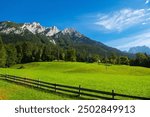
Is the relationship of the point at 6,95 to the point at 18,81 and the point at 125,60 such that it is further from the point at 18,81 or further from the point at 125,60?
the point at 125,60

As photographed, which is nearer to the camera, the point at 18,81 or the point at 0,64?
the point at 18,81

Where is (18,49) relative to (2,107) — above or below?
above

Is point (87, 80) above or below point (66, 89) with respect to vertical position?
below

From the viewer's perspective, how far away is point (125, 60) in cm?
19262

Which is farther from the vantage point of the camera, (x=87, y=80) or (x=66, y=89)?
(x=87, y=80)

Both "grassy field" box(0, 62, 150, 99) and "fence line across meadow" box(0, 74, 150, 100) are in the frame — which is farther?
"grassy field" box(0, 62, 150, 99)

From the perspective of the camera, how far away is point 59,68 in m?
130

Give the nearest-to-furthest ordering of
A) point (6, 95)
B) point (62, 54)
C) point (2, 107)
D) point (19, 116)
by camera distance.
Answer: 1. point (19, 116)
2. point (2, 107)
3. point (6, 95)
4. point (62, 54)

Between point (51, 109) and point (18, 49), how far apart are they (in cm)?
15810

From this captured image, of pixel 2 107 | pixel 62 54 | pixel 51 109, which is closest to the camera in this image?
pixel 51 109

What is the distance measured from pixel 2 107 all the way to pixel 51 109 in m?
5.05

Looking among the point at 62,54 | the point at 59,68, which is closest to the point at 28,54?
the point at 62,54

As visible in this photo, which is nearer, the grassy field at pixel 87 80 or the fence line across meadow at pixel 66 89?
the fence line across meadow at pixel 66 89

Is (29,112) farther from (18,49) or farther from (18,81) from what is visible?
(18,49)
